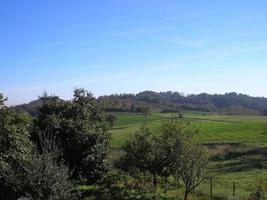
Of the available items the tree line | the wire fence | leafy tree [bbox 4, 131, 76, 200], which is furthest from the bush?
leafy tree [bbox 4, 131, 76, 200]

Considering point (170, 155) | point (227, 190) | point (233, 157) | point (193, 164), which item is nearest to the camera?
point (193, 164)

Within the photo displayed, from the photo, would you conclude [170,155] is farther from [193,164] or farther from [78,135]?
[78,135]

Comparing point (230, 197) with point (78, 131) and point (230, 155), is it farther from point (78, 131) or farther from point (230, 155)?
point (230, 155)

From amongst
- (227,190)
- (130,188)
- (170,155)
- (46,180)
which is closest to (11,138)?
(130,188)

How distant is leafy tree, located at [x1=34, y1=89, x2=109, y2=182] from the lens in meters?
31.4

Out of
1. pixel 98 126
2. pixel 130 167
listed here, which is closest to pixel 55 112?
pixel 98 126

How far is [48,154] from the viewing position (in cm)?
2014

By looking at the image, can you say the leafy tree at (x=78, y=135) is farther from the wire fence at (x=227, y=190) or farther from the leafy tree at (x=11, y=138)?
the wire fence at (x=227, y=190)

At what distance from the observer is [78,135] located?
32.4 metres

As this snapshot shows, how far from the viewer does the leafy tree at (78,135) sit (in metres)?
31.4

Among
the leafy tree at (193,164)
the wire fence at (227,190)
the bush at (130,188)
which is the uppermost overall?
the leafy tree at (193,164)

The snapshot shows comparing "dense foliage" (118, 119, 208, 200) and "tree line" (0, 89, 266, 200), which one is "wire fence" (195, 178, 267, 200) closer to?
"tree line" (0, 89, 266, 200)

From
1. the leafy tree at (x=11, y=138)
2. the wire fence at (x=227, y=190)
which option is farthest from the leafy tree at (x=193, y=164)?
the leafy tree at (x=11, y=138)

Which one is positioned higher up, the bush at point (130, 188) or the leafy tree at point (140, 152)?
the leafy tree at point (140, 152)
